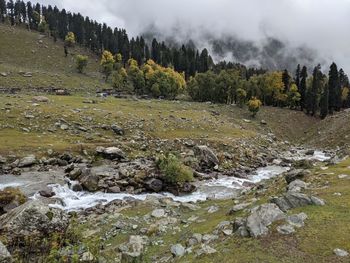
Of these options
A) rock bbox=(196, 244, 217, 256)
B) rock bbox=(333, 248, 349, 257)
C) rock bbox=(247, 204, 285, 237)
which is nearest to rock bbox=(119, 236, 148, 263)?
rock bbox=(196, 244, 217, 256)

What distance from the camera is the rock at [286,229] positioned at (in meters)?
20.3

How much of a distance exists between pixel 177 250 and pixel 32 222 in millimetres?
9384

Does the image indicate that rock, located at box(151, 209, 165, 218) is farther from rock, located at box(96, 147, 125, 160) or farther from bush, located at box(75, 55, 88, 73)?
bush, located at box(75, 55, 88, 73)

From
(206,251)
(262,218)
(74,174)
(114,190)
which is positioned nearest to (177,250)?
(206,251)

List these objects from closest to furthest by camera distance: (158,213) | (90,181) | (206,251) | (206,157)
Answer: (206,251) < (158,213) < (90,181) < (206,157)

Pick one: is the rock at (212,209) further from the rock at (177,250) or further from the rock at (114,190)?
the rock at (114,190)

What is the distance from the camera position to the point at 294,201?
79.0ft

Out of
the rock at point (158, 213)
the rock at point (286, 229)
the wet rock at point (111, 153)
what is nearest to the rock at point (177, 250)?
the rock at point (286, 229)

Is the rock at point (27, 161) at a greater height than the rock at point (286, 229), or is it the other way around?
the rock at point (286, 229)

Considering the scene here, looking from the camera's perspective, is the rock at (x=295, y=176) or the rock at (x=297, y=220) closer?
the rock at (x=297, y=220)

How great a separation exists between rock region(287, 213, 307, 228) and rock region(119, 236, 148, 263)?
8.48 meters

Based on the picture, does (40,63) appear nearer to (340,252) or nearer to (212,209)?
(212,209)

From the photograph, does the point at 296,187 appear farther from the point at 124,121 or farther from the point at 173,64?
the point at 173,64

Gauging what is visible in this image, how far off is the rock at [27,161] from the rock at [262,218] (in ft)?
126
